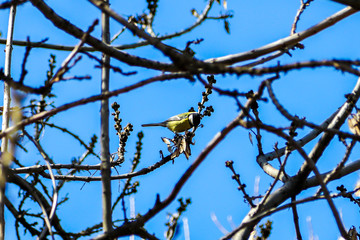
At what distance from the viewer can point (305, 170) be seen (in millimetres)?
2451

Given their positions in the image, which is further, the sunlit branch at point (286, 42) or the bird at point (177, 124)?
the bird at point (177, 124)

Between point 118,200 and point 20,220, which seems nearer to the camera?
point 20,220

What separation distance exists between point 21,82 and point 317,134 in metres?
2.01

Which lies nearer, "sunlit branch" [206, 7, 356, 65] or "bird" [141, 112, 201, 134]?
"sunlit branch" [206, 7, 356, 65]

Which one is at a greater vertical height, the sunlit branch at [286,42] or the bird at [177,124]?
the bird at [177,124]

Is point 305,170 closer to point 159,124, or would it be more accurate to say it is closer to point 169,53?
point 169,53

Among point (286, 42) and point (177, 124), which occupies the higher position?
point (177, 124)

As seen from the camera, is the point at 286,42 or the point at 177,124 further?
the point at 177,124

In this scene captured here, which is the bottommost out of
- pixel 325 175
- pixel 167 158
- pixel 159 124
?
pixel 325 175

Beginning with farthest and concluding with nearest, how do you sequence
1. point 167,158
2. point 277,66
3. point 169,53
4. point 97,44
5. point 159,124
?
1. point 159,124
2. point 167,158
3. point 97,44
4. point 169,53
5. point 277,66

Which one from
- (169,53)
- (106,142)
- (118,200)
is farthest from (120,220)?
→ (169,53)

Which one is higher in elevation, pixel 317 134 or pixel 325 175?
pixel 317 134

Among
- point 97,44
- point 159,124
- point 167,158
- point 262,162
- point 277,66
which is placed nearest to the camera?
point 277,66

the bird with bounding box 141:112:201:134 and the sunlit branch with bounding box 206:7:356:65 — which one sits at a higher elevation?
the bird with bounding box 141:112:201:134
